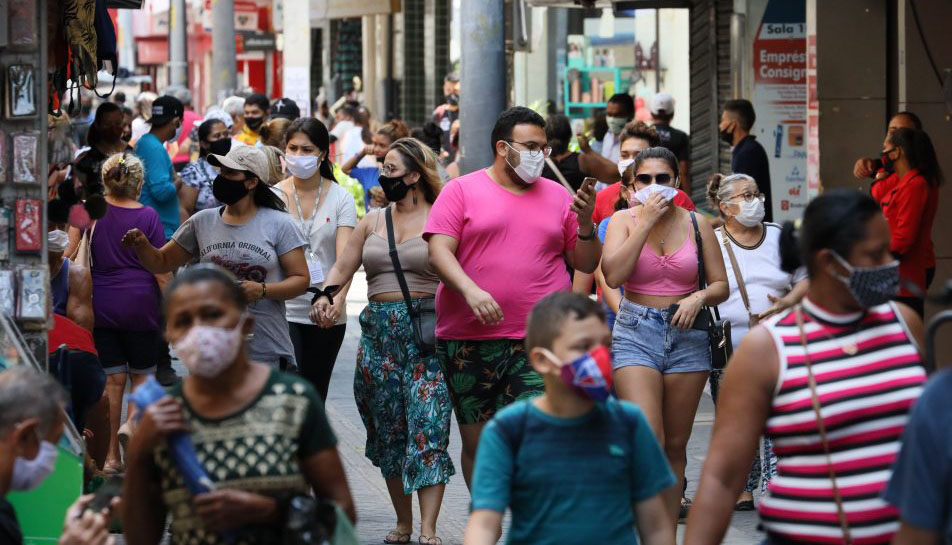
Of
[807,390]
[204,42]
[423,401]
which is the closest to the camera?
[807,390]

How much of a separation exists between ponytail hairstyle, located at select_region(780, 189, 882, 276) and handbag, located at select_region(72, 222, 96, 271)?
19.0 ft

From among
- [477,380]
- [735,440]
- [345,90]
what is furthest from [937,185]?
[345,90]

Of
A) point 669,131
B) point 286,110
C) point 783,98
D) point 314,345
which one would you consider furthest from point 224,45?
point 314,345

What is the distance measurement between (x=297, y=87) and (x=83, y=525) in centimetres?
1871

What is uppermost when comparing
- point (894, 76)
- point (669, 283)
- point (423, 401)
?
point (894, 76)

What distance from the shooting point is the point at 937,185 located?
10680mm

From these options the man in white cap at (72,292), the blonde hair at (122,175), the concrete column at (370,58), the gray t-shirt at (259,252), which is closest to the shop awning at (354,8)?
the concrete column at (370,58)

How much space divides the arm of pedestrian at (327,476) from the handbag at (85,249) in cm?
550

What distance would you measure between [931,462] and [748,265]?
5.00 metres

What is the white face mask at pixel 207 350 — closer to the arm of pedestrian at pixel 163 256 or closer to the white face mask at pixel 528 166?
the white face mask at pixel 528 166

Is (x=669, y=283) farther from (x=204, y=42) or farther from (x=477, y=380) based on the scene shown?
(x=204, y=42)

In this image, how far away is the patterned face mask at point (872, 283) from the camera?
4.01 m

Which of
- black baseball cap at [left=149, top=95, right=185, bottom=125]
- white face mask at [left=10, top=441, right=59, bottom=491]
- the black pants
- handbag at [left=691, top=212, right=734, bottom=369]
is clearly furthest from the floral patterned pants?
black baseball cap at [left=149, top=95, right=185, bottom=125]

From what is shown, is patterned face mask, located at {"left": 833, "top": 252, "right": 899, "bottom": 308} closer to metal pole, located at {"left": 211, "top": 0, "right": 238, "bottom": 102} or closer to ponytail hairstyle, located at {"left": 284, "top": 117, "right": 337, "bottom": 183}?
ponytail hairstyle, located at {"left": 284, "top": 117, "right": 337, "bottom": 183}
